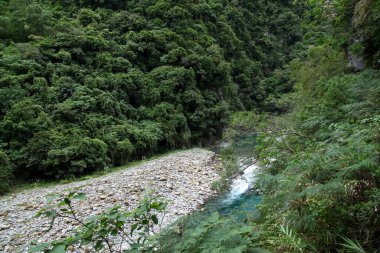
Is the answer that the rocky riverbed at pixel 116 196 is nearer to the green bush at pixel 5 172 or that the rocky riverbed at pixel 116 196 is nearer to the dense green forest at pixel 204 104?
the green bush at pixel 5 172

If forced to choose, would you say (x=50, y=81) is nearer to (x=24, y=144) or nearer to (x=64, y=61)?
(x=64, y=61)

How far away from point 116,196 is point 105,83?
11.8m

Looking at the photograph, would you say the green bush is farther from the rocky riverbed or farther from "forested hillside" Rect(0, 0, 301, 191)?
the rocky riverbed

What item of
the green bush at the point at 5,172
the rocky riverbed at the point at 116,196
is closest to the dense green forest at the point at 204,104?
the green bush at the point at 5,172

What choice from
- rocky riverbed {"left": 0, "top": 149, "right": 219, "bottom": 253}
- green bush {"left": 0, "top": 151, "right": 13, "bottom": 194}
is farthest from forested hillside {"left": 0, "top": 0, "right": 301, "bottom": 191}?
rocky riverbed {"left": 0, "top": 149, "right": 219, "bottom": 253}

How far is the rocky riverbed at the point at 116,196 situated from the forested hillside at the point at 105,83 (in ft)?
7.92

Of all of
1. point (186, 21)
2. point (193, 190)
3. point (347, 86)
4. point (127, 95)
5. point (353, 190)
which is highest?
point (186, 21)

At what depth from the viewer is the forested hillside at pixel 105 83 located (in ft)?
49.7

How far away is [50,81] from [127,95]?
574 centimetres

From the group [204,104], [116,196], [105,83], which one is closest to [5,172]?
[116,196]

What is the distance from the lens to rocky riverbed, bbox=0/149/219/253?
8.17 m

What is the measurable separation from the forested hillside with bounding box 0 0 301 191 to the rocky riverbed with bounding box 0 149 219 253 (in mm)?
2414

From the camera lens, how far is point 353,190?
2615 millimetres

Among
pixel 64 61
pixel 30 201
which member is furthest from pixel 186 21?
pixel 30 201
